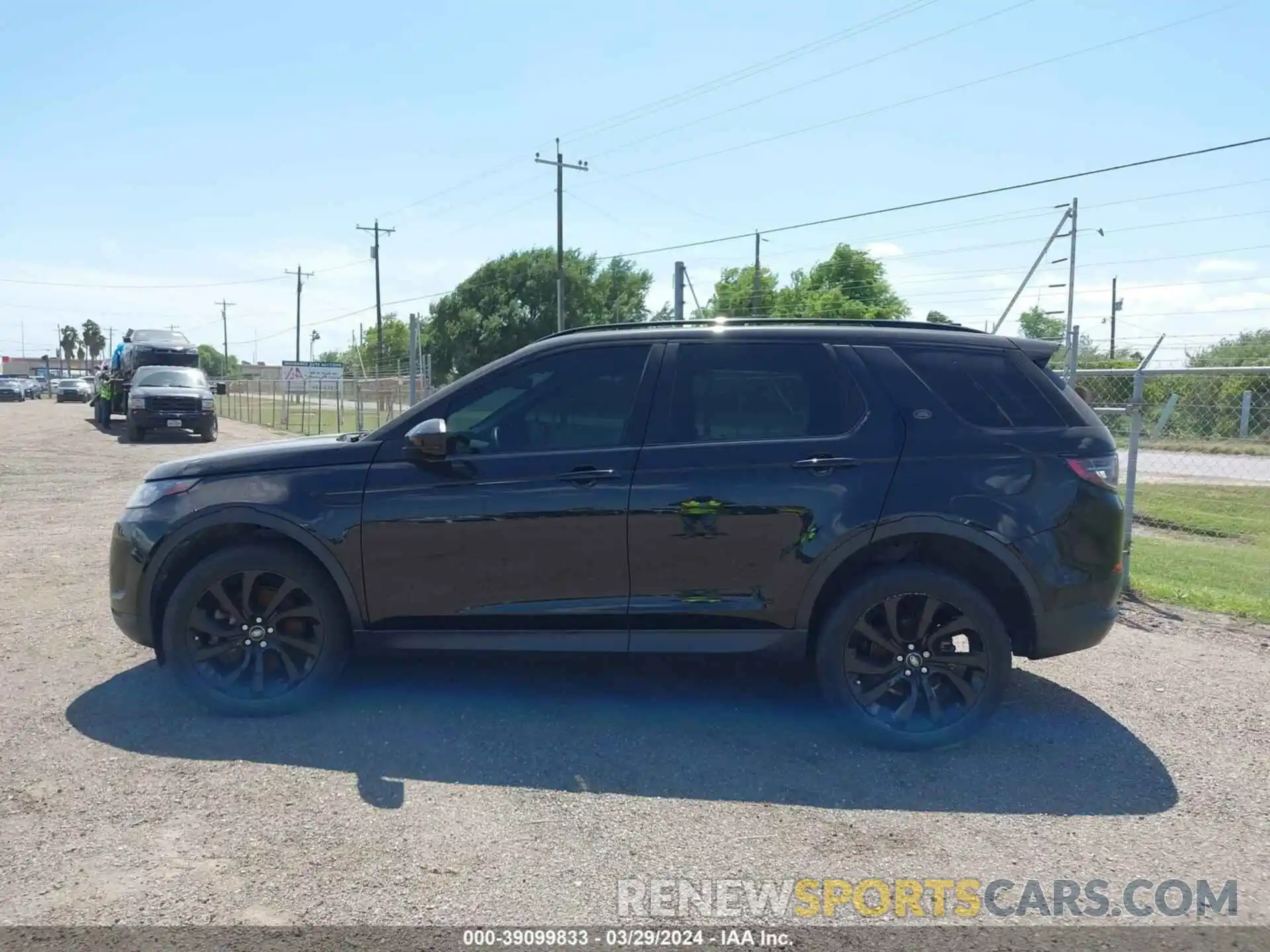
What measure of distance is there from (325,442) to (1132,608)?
5747 mm

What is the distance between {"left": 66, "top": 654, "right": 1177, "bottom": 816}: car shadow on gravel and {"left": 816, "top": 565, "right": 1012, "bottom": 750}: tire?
0.42ft

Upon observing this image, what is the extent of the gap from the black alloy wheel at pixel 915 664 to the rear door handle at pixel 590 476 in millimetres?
1328

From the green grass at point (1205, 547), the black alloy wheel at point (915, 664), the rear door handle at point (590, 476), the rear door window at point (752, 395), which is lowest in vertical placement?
the green grass at point (1205, 547)

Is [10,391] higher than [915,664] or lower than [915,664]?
higher

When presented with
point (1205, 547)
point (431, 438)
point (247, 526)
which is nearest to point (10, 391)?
point (247, 526)

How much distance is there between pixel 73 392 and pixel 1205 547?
63.7m

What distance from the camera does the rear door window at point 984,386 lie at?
456 centimetres

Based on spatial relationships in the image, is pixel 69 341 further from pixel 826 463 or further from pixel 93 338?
pixel 826 463

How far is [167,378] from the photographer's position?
24.6m

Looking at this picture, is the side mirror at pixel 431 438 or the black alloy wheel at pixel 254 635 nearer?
the side mirror at pixel 431 438

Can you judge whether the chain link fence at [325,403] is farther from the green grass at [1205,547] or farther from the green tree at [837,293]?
the green tree at [837,293]

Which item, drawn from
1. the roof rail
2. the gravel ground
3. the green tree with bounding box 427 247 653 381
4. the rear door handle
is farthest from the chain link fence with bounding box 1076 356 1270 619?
the green tree with bounding box 427 247 653 381

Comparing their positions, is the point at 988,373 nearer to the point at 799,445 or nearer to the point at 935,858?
the point at 799,445

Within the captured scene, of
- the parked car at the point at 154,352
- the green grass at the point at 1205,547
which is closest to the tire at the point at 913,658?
the green grass at the point at 1205,547
